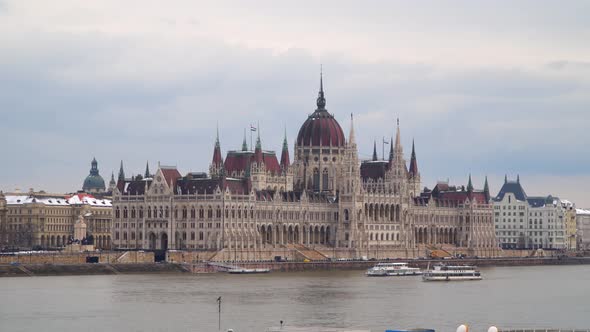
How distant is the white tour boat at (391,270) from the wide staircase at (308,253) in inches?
587

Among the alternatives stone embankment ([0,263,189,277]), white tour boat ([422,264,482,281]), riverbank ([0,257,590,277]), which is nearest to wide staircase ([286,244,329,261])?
riverbank ([0,257,590,277])

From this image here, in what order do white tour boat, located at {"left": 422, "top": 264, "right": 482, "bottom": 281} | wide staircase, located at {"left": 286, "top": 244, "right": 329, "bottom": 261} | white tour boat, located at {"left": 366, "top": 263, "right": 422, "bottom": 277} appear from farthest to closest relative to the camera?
1. wide staircase, located at {"left": 286, "top": 244, "right": 329, "bottom": 261}
2. white tour boat, located at {"left": 366, "top": 263, "right": 422, "bottom": 277}
3. white tour boat, located at {"left": 422, "top": 264, "right": 482, "bottom": 281}

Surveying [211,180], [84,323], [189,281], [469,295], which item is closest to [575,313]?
[469,295]

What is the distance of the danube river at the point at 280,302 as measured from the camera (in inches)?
3642

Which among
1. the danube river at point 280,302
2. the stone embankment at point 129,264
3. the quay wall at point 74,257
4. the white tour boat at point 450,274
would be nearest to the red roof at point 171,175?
the stone embankment at point 129,264

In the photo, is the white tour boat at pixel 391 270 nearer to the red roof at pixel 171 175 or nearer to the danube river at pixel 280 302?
the danube river at pixel 280 302

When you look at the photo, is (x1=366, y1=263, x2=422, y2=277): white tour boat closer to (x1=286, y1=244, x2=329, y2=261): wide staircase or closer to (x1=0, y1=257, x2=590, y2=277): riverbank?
(x1=0, y1=257, x2=590, y2=277): riverbank

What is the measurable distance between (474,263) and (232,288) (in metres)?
74.0

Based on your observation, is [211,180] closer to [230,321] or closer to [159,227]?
[159,227]

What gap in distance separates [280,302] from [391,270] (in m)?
55.4

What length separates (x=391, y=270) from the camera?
16388 centimetres

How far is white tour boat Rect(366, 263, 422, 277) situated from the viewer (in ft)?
529

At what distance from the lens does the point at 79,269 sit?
152m

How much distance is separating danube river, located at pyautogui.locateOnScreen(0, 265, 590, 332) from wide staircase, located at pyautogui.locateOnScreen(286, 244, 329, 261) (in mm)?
29097
